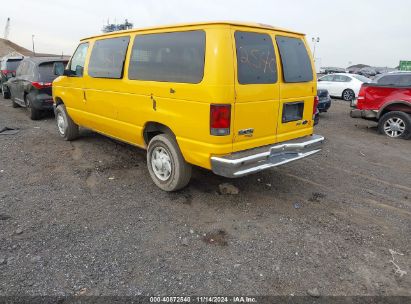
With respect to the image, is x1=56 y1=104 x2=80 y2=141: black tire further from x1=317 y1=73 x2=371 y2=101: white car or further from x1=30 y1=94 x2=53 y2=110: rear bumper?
x1=317 y1=73 x2=371 y2=101: white car

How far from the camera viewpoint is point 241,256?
3.23 metres

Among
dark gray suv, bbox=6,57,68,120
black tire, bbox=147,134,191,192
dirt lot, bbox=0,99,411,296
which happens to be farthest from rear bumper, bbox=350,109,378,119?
dark gray suv, bbox=6,57,68,120

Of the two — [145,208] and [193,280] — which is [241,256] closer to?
[193,280]

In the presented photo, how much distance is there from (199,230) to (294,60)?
104 inches

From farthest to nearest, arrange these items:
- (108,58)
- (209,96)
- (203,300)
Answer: (108,58)
(209,96)
(203,300)

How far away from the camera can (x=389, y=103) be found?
28.2 feet

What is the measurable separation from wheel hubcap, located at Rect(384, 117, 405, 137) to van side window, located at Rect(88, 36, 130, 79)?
24.5 ft

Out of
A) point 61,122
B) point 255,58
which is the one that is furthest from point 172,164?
point 61,122

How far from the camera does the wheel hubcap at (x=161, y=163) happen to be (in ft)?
14.6

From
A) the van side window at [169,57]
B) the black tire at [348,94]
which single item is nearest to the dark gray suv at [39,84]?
the van side window at [169,57]

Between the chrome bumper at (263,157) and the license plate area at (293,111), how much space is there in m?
0.32

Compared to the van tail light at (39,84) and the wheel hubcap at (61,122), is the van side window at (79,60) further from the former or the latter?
the van tail light at (39,84)

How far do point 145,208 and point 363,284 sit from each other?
2.58 m

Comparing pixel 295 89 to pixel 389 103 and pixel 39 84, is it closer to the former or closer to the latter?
pixel 389 103
